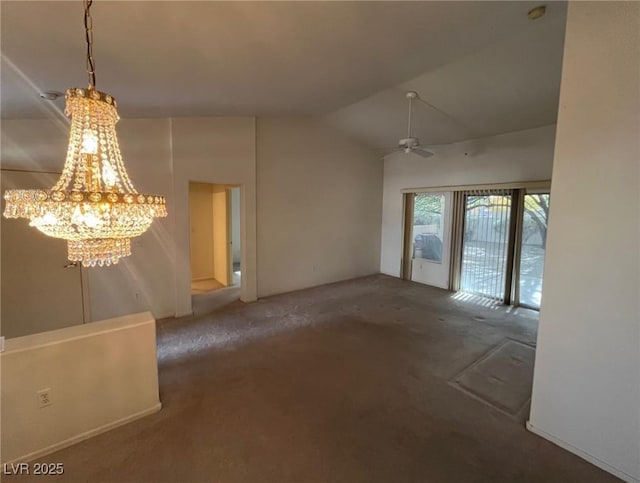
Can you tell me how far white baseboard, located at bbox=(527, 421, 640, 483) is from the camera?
1802 millimetres

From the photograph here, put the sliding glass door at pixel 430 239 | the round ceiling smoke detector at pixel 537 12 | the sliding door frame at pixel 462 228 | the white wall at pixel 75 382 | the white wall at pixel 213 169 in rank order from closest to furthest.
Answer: the white wall at pixel 75 382, the round ceiling smoke detector at pixel 537 12, the white wall at pixel 213 169, the sliding door frame at pixel 462 228, the sliding glass door at pixel 430 239

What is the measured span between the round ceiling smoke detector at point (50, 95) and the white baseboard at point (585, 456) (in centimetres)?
490

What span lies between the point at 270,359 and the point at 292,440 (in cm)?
115

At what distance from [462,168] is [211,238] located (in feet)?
18.0

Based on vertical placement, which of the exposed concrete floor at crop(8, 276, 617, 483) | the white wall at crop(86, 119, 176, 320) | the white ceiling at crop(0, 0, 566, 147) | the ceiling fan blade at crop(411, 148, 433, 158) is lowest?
the exposed concrete floor at crop(8, 276, 617, 483)

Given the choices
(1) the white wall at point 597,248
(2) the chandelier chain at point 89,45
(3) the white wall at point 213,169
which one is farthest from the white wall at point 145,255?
(1) the white wall at point 597,248

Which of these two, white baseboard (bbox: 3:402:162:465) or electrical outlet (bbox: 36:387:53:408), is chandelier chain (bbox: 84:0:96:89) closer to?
electrical outlet (bbox: 36:387:53:408)

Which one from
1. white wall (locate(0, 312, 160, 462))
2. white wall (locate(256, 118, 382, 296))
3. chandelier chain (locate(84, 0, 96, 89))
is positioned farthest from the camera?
white wall (locate(256, 118, 382, 296))

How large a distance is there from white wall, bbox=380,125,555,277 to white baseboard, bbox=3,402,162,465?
5.59m

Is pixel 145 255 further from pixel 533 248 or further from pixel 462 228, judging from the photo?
pixel 533 248

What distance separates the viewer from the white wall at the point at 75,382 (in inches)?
72.7

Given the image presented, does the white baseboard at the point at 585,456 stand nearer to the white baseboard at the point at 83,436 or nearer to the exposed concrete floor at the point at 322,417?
the exposed concrete floor at the point at 322,417

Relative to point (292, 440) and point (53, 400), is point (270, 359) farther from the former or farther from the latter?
point (53, 400)

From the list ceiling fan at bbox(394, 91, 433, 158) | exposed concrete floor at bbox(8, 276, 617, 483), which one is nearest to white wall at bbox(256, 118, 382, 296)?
exposed concrete floor at bbox(8, 276, 617, 483)
